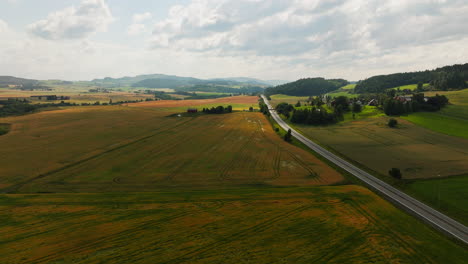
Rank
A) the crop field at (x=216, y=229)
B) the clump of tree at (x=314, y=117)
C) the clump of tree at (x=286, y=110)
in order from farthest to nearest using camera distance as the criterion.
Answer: the clump of tree at (x=286, y=110) → the clump of tree at (x=314, y=117) → the crop field at (x=216, y=229)

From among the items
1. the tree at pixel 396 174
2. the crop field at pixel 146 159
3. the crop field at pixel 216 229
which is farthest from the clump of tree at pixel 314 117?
the crop field at pixel 216 229

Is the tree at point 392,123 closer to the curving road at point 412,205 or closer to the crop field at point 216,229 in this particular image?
the curving road at point 412,205

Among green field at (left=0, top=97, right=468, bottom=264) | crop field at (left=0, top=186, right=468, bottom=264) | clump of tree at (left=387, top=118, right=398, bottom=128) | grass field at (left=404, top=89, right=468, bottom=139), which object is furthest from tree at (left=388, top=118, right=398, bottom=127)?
crop field at (left=0, top=186, right=468, bottom=264)

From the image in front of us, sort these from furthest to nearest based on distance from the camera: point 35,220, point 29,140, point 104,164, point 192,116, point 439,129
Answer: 1. point 192,116
2. point 439,129
3. point 29,140
4. point 104,164
5. point 35,220

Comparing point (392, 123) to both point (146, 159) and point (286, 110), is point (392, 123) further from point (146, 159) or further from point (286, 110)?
point (146, 159)

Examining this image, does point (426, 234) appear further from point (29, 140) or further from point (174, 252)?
point (29, 140)

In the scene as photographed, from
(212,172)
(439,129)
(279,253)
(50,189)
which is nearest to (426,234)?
(279,253)

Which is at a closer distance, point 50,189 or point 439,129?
point 50,189
